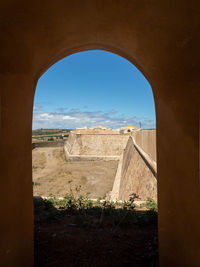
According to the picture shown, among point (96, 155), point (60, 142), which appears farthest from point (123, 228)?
point (60, 142)

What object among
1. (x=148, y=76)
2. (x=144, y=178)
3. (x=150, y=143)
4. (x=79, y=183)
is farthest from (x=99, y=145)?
(x=148, y=76)

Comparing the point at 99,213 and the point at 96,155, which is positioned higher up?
the point at 99,213

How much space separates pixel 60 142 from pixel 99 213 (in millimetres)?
41888

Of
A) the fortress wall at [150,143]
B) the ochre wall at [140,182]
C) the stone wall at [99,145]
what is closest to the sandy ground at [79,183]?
the ochre wall at [140,182]

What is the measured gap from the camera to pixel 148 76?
6.88 feet

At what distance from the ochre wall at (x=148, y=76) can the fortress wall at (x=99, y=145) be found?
22135 mm

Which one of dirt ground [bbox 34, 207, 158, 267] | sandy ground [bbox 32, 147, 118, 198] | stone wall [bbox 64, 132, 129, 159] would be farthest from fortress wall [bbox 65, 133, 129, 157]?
dirt ground [bbox 34, 207, 158, 267]

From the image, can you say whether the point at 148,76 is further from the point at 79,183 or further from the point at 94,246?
the point at 79,183

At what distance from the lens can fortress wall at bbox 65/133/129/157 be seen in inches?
952

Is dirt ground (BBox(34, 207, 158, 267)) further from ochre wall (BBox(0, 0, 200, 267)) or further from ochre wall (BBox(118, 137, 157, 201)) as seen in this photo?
ochre wall (BBox(118, 137, 157, 201))
